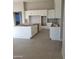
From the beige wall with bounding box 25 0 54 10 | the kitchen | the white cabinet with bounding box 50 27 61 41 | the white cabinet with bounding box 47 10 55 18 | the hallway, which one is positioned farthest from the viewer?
the beige wall with bounding box 25 0 54 10

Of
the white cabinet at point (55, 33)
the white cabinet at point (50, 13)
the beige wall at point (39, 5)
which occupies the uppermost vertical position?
the beige wall at point (39, 5)

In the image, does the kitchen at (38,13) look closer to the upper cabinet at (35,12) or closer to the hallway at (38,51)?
the upper cabinet at (35,12)

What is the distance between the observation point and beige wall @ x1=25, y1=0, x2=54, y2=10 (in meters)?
13.6

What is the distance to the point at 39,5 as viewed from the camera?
45.4 ft

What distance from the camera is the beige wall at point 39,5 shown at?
44.6 ft

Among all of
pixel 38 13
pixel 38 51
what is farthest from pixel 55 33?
pixel 38 13

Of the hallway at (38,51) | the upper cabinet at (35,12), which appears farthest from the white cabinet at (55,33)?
the upper cabinet at (35,12)

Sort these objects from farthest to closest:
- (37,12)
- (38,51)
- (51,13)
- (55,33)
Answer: (37,12) → (51,13) → (55,33) → (38,51)

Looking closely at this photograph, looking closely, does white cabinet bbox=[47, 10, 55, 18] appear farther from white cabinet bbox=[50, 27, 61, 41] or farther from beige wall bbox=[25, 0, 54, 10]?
white cabinet bbox=[50, 27, 61, 41]

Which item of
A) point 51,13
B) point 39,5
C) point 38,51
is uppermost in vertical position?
point 39,5

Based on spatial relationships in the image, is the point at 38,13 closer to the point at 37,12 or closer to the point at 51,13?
the point at 37,12

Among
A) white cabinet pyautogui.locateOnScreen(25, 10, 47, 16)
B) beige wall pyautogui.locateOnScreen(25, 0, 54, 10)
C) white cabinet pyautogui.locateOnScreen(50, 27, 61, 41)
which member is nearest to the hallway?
white cabinet pyautogui.locateOnScreen(50, 27, 61, 41)
